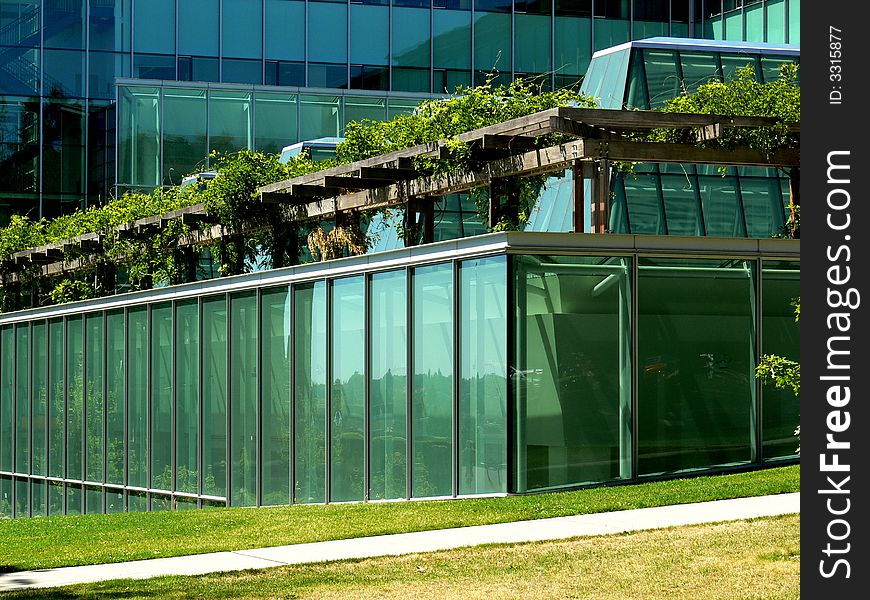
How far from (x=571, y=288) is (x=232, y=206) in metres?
9.32

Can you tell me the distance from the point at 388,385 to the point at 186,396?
23.9 ft

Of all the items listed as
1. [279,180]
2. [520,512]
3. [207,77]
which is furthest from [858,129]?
[207,77]

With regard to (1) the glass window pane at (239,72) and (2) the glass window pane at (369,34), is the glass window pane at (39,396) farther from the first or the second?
(2) the glass window pane at (369,34)

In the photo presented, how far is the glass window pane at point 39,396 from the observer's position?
30141mm

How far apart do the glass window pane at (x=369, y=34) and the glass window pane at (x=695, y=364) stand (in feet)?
94.5

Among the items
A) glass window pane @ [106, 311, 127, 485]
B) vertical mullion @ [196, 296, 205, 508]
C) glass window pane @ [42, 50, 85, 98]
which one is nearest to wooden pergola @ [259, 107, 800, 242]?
vertical mullion @ [196, 296, 205, 508]

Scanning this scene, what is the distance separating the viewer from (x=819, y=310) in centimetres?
536

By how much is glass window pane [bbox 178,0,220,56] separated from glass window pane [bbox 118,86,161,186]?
4.15m

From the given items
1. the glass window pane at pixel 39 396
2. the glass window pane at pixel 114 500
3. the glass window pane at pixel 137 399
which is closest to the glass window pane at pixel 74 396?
the glass window pane at pixel 39 396

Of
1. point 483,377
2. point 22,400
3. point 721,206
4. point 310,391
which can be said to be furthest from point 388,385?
point 22,400

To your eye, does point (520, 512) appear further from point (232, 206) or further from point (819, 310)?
point (232, 206)

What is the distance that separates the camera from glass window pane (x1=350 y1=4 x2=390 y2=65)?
1731 inches

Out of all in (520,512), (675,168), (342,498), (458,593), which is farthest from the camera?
(675,168)

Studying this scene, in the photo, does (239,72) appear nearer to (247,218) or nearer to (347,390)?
(247,218)
